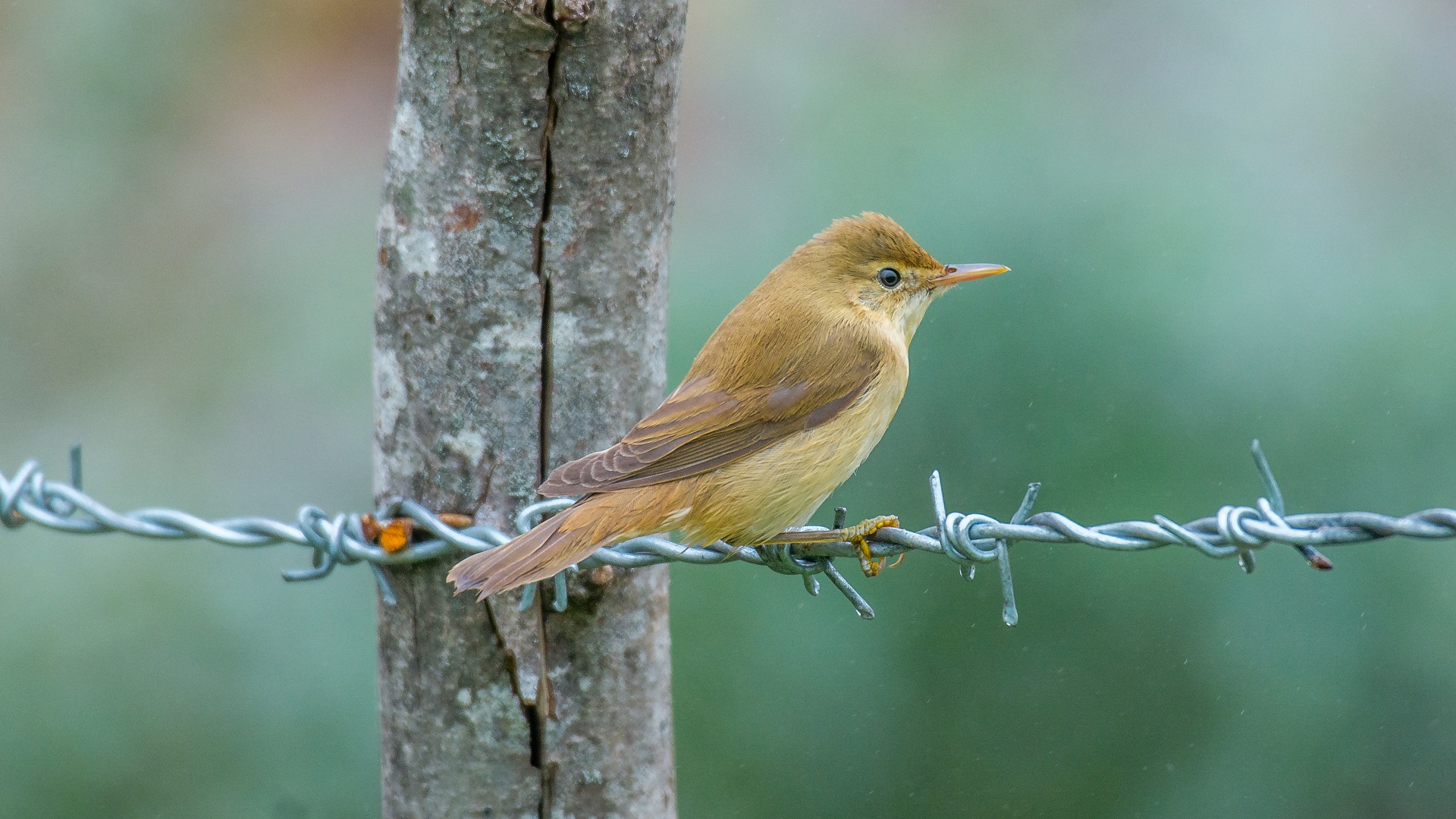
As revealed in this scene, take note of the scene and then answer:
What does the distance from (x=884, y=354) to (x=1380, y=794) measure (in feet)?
6.14

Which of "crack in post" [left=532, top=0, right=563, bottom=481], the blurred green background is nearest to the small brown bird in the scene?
"crack in post" [left=532, top=0, right=563, bottom=481]

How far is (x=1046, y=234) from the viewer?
4.12m

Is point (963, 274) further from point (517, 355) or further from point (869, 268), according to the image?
point (517, 355)

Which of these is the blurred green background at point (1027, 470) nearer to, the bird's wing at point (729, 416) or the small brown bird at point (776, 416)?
the small brown bird at point (776, 416)

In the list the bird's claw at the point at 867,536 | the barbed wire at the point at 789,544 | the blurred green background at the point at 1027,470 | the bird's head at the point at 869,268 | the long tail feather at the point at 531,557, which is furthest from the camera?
the blurred green background at the point at 1027,470

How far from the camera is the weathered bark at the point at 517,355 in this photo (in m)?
2.56

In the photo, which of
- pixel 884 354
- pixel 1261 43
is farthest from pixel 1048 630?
pixel 1261 43

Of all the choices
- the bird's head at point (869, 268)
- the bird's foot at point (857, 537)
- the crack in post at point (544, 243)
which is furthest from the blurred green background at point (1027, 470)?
the crack in post at point (544, 243)

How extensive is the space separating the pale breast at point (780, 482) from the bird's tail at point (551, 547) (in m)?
0.28

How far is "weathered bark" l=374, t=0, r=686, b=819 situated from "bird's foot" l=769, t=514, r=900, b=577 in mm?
441

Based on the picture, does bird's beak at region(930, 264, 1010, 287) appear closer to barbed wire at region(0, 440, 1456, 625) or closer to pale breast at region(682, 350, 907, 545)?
pale breast at region(682, 350, 907, 545)

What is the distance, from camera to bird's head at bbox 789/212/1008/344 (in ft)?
11.4

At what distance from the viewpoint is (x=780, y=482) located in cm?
302

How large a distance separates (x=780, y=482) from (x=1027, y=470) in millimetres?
1091
